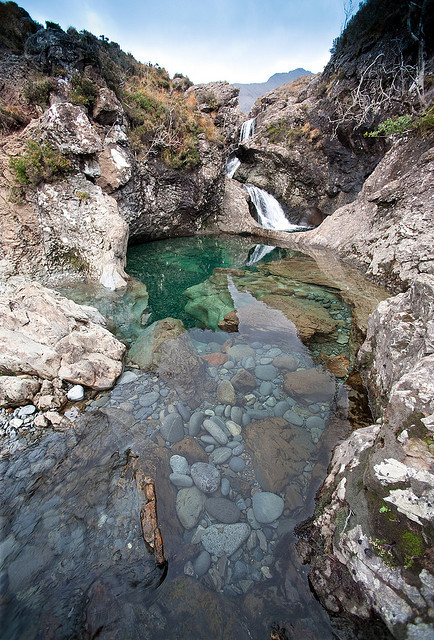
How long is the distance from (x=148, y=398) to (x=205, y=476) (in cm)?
A: 160

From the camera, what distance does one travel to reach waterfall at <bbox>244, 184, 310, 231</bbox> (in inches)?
754

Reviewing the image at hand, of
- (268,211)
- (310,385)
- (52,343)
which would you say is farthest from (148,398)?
(268,211)

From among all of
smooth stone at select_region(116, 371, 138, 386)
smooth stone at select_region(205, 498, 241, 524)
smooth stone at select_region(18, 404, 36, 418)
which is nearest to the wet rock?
smooth stone at select_region(205, 498, 241, 524)

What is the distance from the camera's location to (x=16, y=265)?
8156 millimetres

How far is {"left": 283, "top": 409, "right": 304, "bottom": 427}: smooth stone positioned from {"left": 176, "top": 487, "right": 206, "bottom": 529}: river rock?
1.67 meters

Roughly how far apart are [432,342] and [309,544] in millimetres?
2397

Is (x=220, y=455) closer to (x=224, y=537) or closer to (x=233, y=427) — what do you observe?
(x=233, y=427)

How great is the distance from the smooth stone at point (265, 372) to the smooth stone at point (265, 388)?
14 centimetres

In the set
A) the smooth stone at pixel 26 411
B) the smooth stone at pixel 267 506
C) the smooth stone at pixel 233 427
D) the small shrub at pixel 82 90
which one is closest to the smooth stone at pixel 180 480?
the smooth stone at pixel 267 506

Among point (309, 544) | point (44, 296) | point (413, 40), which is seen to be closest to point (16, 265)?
point (44, 296)

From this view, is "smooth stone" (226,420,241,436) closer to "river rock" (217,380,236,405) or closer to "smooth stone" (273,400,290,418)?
"river rock" (217,380,236,405)

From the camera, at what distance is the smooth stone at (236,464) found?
129 inches

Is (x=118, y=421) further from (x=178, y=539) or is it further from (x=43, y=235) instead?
(x=43, y=235)

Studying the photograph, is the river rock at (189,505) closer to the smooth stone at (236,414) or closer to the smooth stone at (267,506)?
the smooth stone at (267,506)
